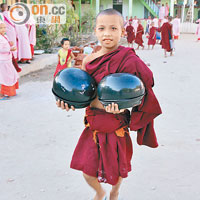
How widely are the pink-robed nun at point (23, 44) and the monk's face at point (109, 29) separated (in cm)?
653

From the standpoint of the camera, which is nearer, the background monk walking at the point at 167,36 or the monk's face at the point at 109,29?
the monk's face at the point at 109,29

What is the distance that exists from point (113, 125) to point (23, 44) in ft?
22.4

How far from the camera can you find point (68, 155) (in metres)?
3.15

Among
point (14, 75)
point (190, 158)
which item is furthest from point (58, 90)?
point (14, 75)

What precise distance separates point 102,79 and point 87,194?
1169 mm

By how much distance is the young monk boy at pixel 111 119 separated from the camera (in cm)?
187

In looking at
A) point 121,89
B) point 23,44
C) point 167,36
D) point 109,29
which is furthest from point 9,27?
point 167,36

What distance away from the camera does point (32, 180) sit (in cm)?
267

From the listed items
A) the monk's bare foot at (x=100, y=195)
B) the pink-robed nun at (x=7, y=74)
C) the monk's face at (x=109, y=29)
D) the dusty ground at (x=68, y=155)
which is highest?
the monk's face at (x=109, y=29)

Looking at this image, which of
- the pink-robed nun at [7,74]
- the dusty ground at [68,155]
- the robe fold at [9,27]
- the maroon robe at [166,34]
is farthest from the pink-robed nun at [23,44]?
the maroon robe at [166,34]

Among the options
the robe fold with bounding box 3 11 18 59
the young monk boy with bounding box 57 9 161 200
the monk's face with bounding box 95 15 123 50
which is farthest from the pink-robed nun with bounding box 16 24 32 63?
the monk's face with bounding box 95 15 123 50

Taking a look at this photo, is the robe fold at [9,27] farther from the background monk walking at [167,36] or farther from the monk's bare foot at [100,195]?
the background monk walking at [167,36]

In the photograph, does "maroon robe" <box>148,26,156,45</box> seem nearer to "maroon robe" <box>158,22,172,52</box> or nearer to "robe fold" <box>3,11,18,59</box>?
"maroon robe" <box>158,22,172,52</box>

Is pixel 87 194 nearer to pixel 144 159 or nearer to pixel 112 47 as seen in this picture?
pixel 144 159
